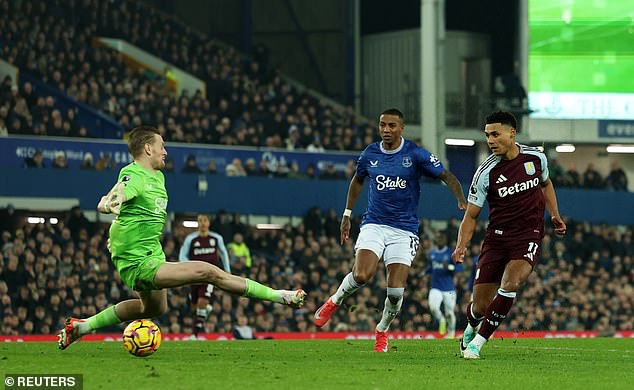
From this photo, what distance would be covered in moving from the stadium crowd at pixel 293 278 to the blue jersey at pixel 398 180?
7.09 meters

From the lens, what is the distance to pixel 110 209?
12.2 m

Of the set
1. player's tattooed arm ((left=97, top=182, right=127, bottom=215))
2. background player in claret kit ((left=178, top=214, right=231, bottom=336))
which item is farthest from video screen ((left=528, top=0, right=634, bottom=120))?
player's tattooed arm ((left=97, top=182, right=127, bottom=215))

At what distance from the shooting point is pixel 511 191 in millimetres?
13672

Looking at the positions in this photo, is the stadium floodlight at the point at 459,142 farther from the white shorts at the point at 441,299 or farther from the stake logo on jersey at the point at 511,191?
the stake logo on jersey at the point at 511,191

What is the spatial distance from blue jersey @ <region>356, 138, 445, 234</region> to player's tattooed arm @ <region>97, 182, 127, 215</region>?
151 inches

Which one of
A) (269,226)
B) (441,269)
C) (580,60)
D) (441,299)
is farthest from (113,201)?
(580,60)

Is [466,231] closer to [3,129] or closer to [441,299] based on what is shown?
[441,299]

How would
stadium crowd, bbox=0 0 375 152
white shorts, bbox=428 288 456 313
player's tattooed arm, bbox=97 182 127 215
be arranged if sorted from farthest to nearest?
stadium crowd, bbox=0 0 375 152, white shorts, bbox=428 288 456 313, player's tattooed arm, bbox=97 182 127 215

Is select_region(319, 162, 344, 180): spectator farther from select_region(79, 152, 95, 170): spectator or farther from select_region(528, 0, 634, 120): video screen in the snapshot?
select_region(528, 0, 634, 120): video screen

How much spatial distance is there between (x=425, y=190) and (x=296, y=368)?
23166 mm

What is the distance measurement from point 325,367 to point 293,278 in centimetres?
1734

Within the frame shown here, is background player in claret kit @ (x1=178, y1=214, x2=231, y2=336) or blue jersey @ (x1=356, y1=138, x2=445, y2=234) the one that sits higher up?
blue jersey @ (x1=356, y1=138, x2=445, y2=234)

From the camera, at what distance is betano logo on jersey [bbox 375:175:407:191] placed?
1527 cm

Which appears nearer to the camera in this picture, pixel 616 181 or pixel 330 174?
pixel 330 174
